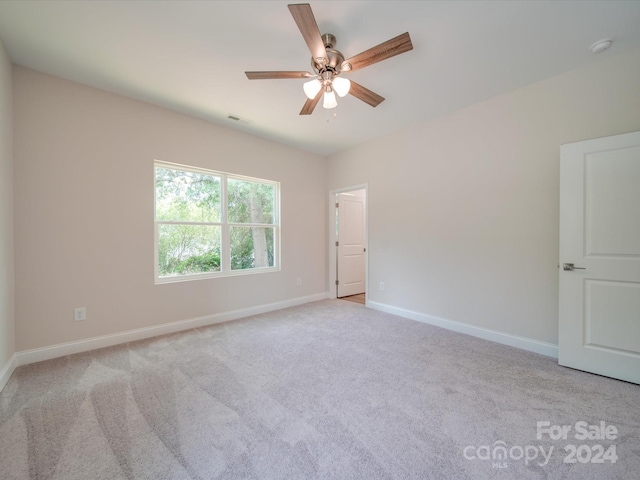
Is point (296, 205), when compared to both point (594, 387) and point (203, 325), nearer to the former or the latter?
point (203, 325)

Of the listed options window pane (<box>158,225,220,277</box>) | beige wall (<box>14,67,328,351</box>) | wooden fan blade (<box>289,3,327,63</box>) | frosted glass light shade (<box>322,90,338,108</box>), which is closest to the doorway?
beige wall (<box>14,67,328,351</box>)

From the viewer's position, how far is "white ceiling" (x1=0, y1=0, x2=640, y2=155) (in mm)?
1740

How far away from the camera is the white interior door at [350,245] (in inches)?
196

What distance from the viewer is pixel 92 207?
2.65 meters

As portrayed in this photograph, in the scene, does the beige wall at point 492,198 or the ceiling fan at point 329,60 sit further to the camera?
the beige wall at point 492,198

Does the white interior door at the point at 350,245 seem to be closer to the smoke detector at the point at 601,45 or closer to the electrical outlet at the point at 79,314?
the smoke detector at the point at 601,45

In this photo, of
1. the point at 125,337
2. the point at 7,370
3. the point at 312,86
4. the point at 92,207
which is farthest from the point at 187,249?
the point at 312,86

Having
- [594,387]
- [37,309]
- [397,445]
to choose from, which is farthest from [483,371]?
[37,309]

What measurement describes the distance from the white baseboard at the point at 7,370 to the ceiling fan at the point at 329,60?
301 centimetres

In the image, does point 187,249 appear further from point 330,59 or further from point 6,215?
point 330,59

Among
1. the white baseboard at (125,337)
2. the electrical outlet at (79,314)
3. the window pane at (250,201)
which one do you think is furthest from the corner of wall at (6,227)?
the window pane at (250,201)

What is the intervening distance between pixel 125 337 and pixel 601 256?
4681 mm

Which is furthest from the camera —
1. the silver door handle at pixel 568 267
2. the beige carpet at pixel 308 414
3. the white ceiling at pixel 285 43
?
the silver door handle at pixel 568 267

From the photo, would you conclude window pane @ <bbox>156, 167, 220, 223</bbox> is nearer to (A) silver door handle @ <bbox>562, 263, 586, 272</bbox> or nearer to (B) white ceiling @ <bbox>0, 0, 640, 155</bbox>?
(B) white ceiling @ <bbox>0, 0, 640, 155</bbox>
